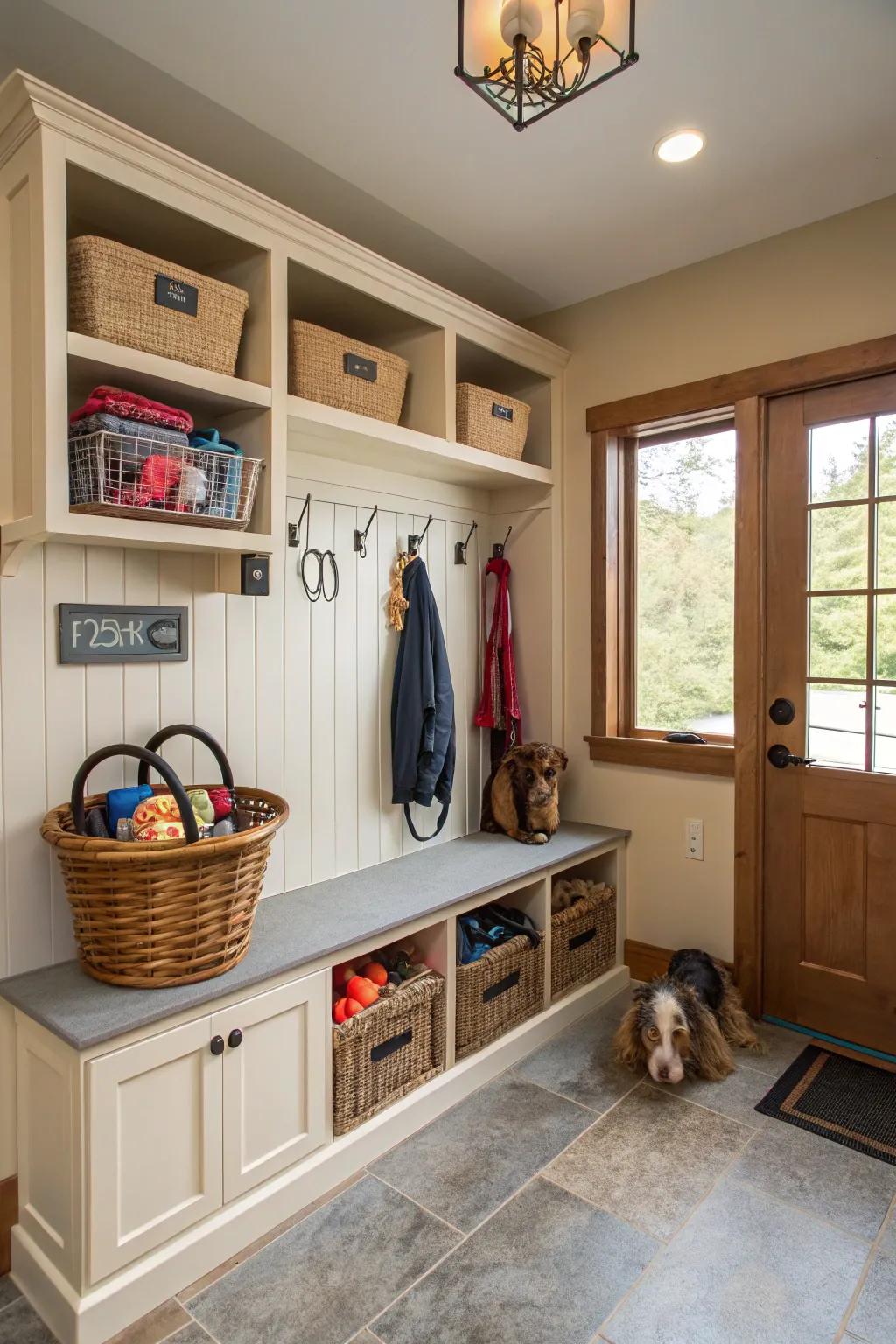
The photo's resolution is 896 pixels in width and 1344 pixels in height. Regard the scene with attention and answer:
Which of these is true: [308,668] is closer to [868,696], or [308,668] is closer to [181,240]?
[181,240]

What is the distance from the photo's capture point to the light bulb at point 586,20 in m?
1.53

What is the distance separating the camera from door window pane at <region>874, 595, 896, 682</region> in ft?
7.99

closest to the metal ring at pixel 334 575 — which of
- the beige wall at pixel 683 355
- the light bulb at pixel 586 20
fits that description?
the beige wall at pixel 683 355

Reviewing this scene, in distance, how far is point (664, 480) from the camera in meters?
3.00

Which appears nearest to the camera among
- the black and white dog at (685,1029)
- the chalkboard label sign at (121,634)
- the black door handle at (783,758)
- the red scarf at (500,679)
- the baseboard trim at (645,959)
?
the chalkboard label sign at (121,634)

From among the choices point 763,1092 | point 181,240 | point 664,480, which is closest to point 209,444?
point 181,240

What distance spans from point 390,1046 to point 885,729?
1.73 meters

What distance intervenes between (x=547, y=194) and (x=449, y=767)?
180 centimetres

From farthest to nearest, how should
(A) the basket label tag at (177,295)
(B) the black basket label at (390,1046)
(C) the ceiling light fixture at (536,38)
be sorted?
(B) the black basket label at (390,1046) → (A) the basket label tag at (177,295) → (C) the ceiling light fixture at (536,38)

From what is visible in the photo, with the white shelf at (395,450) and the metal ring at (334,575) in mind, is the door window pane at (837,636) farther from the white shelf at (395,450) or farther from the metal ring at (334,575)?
the metal ring at (334,575)

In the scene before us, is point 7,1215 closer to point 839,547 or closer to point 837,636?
point 837,636

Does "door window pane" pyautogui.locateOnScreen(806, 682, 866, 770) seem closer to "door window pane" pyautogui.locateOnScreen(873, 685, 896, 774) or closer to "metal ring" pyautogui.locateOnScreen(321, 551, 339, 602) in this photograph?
"door window pane" pyautogui.locateOnScreen(873, 685, 896, 774)

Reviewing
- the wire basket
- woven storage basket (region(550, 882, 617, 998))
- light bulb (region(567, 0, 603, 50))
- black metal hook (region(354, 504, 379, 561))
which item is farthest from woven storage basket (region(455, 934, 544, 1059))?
light bulb (region(567, 0, 603, 50))

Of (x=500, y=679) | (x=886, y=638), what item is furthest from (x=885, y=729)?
(x=500, y=679)
